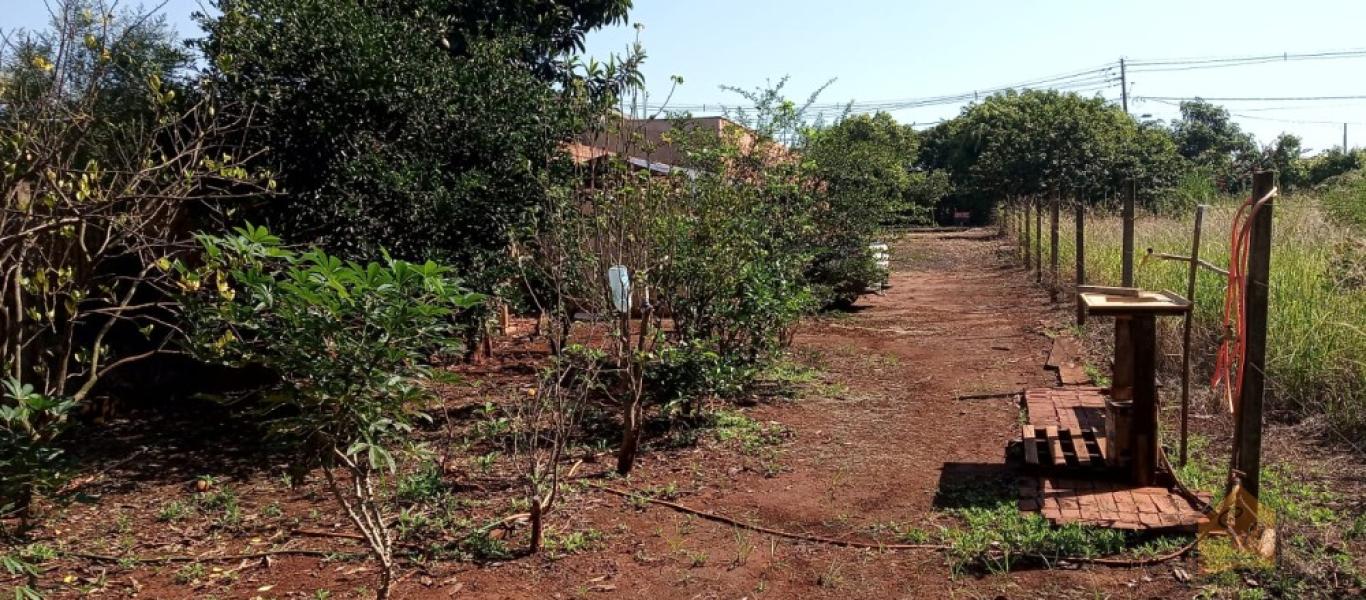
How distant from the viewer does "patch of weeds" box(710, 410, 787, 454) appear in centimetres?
607

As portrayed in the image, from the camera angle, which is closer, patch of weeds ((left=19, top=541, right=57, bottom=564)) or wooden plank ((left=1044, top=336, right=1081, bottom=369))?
patch of weeds ((left=19, top=541, right=57, bottom=564))

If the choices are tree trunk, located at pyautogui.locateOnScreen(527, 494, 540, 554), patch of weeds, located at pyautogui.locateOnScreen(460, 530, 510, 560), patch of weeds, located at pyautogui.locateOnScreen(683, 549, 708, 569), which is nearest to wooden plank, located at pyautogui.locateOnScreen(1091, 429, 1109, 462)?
patch of weeds, located at pyautogui.locateOnScreen(683, 549, 708, 569)

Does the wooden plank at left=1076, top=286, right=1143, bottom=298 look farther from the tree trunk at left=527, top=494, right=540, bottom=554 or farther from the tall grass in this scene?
the tree trunk at left=527, top=494, right=540, bottom=554

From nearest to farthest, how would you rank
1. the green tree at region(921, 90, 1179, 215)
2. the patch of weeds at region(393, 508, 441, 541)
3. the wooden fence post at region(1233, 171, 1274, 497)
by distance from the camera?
the wooden fence post at region(1233, 171, 1274, 497), the patch of weeds at region(393, 508, 441, 541), the green tree at region(921, 90, 1179, 215)

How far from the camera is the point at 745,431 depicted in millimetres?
6352

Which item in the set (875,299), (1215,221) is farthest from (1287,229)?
(875,299)

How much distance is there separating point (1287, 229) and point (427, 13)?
8265mm

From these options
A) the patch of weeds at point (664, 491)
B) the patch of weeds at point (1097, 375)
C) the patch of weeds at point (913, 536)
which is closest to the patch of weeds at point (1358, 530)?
the patch of weeds at point (913, 536)

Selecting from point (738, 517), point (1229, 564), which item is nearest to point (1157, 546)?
point (1229, 564)

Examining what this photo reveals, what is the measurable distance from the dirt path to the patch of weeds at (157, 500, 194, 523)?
193 cm

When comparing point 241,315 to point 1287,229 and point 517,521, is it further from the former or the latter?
point 1287,229

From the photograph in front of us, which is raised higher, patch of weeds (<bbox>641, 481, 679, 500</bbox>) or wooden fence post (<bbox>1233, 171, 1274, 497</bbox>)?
wooden fence post (<bbox>1233, 171, 1274, 497</bbox>)

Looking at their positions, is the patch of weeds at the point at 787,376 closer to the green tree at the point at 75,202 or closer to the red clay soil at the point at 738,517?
the red clay soil at the point at 738,517

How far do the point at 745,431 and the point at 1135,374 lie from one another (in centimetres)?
255
